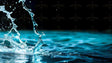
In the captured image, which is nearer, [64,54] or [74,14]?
[64,54]

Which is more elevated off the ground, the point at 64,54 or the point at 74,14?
the point at 74,14

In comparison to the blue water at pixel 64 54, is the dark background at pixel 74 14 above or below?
above

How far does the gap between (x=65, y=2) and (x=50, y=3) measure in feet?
2.68

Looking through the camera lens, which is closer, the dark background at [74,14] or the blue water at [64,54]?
the blue water at [64,54]

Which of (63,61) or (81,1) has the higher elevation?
(81,1)

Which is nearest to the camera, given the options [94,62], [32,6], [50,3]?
[94,62]

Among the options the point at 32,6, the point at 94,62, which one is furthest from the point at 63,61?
the point at 32,6

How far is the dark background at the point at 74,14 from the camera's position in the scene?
380 inches

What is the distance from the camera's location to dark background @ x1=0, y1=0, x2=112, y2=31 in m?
9.66

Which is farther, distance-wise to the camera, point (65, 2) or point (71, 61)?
point (65, 2)

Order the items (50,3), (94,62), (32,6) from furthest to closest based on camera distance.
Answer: (50,3) < (32,6) < (94,62)

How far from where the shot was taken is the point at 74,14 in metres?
10.0

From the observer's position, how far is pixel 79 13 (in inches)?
396

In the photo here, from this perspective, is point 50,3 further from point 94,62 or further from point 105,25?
point 94,62
